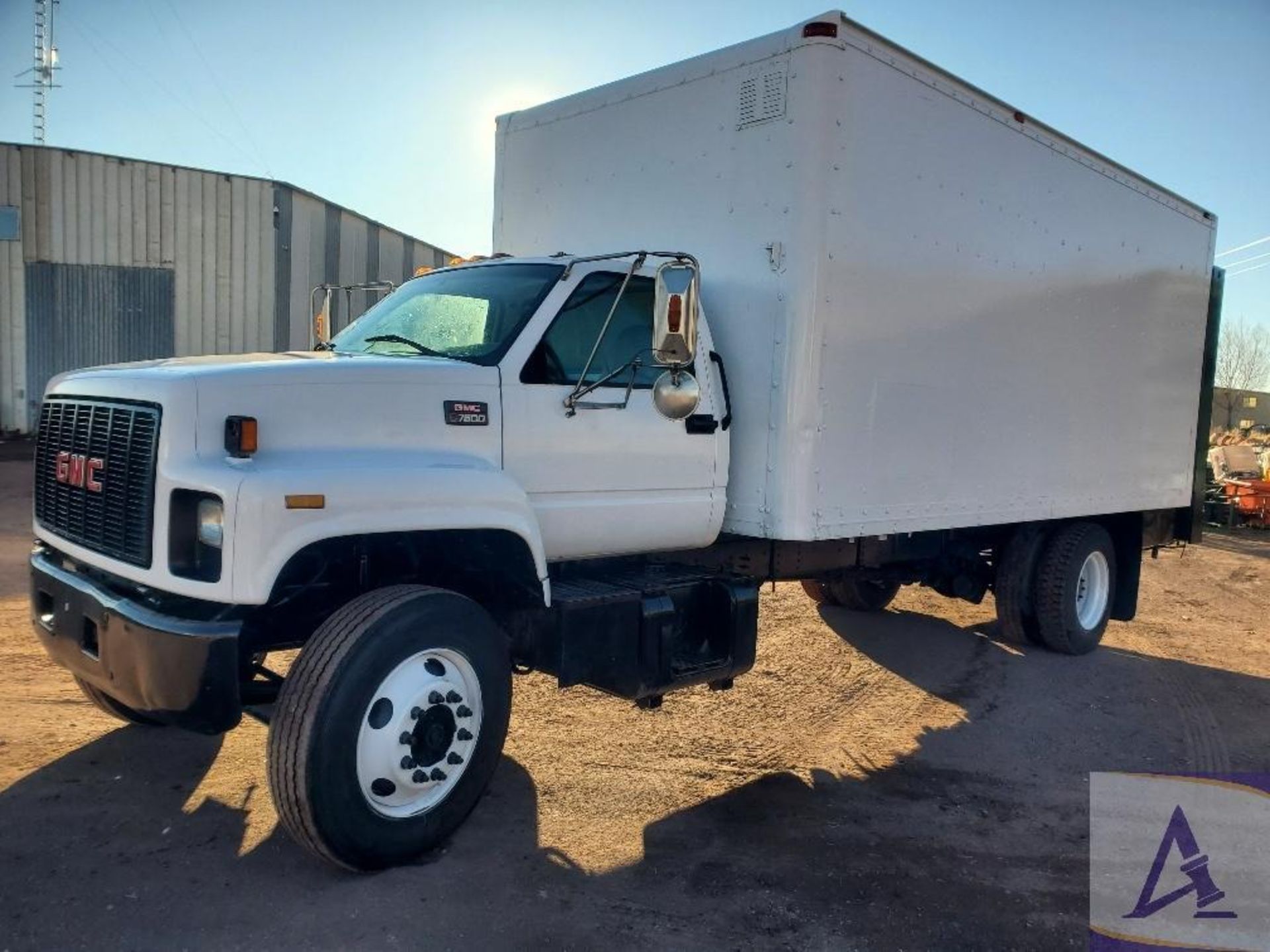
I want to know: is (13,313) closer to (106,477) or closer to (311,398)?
(106,477)

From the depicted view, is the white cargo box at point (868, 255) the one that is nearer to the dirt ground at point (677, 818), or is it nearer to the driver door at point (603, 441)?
the driver door at point (603, 441)

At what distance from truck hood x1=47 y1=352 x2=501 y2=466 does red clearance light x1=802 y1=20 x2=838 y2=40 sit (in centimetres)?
235

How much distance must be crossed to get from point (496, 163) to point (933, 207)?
2.81m

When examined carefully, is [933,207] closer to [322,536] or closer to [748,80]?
[748,80]

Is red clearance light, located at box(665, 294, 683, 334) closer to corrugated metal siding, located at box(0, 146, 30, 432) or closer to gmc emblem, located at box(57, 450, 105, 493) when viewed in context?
gmc emblem, located at box(57, 450, 105, 493)

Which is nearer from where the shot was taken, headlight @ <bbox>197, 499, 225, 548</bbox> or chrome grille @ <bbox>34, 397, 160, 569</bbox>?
headlight @ <bbox>197, 499, 225, 548</bbox>

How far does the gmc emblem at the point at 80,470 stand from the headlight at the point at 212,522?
667 millimetres

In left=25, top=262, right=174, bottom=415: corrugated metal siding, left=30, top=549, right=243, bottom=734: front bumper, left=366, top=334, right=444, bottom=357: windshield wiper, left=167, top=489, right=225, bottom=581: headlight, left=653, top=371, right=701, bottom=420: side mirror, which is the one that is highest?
left=25, top=262, right=174, bottom=415: corrugated metal siding

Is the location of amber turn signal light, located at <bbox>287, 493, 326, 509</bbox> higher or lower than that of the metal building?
lower

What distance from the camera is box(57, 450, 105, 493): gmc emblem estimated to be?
12.7 ft

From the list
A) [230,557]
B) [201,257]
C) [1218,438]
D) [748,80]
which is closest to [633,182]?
[748,80]

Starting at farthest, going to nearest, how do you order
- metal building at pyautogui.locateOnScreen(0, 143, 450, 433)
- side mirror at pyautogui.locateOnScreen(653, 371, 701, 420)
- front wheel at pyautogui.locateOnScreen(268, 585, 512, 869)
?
metal building at pyautogui.locateOnScreen(0, 143, 450, 433), side mirror at pyautogui.locateOnScreen(653, 371, 701, 420), front wheel at pyautogui.locateOnScreen(268, 585, 512, 869)

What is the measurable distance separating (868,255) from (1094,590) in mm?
4388

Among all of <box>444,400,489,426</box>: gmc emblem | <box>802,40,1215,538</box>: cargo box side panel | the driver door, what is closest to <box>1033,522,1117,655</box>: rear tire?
<box>802,40,1215,538</box>: cargo box side panel
